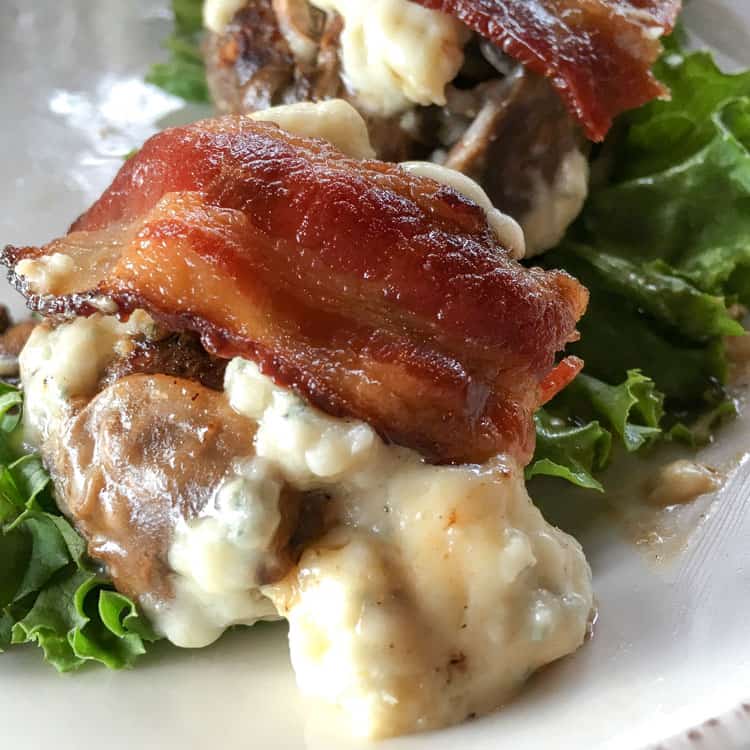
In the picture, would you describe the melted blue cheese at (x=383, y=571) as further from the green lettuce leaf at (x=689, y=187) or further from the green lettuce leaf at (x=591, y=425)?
the green lettuce leaf at (x=689, y=187)

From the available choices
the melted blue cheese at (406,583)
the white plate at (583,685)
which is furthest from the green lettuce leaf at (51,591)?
the melted blue cheese at (406,583)

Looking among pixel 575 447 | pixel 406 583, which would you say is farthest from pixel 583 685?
pixel 575 447

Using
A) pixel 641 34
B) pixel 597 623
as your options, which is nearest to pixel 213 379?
pixel 597 623

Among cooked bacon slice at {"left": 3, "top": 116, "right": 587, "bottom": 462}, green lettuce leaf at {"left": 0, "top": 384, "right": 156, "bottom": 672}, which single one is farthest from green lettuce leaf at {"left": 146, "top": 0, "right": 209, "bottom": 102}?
green lettuce leaf at {"left": 0, "top": 384, "right": 156, "bottom": 672}

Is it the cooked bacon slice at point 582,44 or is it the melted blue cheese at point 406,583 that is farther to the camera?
the cooked bacon slice at point 582,44

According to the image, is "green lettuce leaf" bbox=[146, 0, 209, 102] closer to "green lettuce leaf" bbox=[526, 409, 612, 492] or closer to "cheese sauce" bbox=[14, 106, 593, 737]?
"green lettuce leaf" bbox=[526, 409, 612, 492]

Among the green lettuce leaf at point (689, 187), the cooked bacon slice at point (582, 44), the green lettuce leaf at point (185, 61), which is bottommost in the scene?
the green lettuce leaf at point (185, 61)

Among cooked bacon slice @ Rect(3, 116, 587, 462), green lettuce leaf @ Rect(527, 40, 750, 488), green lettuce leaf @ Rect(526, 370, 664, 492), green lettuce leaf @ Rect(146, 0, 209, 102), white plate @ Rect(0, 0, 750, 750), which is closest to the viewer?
white plate @ Rect(0, 0, 750, 750)
